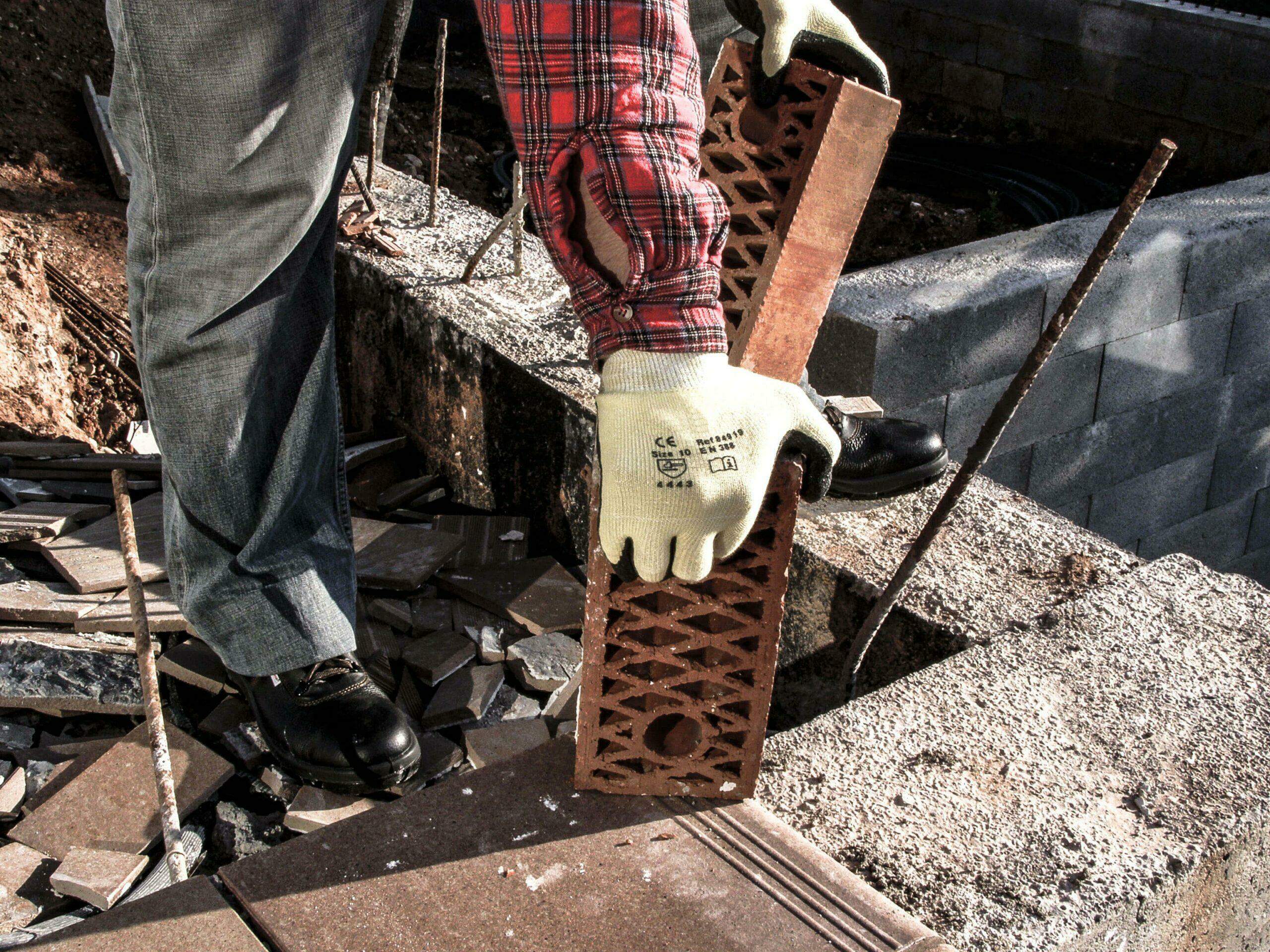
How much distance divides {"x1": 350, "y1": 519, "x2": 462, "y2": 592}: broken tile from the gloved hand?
4.48 ft

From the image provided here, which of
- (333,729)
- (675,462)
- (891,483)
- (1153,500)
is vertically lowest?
(1153,500)

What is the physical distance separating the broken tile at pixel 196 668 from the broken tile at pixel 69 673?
7 centimetres

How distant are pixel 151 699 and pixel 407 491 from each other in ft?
4.66

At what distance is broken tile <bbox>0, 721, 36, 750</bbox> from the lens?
91.2 inches

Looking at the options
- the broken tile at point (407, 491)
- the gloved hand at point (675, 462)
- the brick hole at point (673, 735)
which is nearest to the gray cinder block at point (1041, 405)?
the broken tile at point (407, 491)

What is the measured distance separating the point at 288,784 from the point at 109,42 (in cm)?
665

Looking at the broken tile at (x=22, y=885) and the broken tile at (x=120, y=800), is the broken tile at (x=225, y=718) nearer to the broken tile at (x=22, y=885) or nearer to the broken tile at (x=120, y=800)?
the broken tile at (x=120, y=800)

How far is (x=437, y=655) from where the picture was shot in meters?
2.64

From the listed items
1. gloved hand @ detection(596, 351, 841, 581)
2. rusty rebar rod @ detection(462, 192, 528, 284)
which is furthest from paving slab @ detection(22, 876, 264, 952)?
rusty rebar rod @ detection(462, 192, 528, 284)

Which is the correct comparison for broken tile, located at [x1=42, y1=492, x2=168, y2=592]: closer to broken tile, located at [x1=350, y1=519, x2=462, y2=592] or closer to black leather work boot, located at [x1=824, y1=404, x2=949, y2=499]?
broken tile, located at [x1=350, y1=519, x2=462, y2=592]

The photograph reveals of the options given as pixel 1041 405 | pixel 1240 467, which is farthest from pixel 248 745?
pixel 1240 467

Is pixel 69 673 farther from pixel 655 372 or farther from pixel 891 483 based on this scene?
pixel 891 483

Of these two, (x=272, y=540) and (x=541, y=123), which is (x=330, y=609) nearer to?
(x=272, y=540)

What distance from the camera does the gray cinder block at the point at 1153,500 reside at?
491 cm
